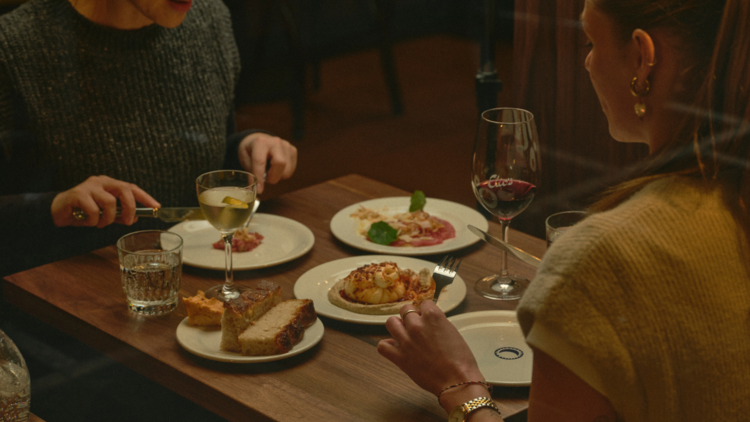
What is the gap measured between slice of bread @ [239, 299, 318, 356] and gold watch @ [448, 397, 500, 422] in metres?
0.27

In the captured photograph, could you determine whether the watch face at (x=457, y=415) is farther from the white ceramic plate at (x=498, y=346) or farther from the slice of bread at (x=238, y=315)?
the slice of bread at (x=238, y=315)

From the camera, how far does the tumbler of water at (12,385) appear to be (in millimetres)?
818

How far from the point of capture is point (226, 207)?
1.21 meters

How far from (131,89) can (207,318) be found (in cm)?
84

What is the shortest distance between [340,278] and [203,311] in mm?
261

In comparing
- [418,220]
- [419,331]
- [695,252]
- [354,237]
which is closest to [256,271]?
[354,237]

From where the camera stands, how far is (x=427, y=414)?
92 cm

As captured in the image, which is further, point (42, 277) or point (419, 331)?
Result: point (42, 277)

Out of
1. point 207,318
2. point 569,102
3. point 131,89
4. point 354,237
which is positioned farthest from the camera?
point 569,102

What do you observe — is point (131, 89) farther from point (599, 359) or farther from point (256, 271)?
point (599, 359)

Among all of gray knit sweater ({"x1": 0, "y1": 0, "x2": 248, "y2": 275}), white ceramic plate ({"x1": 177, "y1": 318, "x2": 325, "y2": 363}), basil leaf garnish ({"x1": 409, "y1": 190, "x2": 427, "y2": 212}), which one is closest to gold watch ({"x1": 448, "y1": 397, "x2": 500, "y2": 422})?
white ceramic plate ({"x1": 177, "y1": 318, "x2": 325, "y2": 363})

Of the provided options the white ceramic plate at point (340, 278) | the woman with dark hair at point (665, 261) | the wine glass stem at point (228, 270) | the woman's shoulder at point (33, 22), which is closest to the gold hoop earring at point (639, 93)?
the woman with dark hair at point (665, 261)

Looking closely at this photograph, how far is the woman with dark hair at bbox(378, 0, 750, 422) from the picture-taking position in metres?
0.71

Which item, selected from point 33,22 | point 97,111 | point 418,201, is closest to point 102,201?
point 97,111
